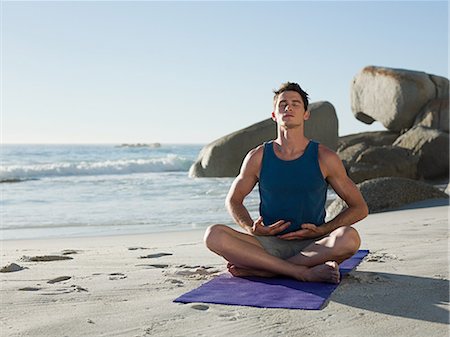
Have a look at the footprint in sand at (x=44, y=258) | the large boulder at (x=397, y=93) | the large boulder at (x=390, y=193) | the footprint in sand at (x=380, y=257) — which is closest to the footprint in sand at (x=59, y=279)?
the footprint in sand at (x=44, y=258)

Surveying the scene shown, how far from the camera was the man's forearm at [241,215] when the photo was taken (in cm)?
403

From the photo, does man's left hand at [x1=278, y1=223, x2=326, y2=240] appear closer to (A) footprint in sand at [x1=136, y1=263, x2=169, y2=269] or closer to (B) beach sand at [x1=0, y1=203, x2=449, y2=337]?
(B) beach sand at [x1=0, y1=203, x2=449, y2=337]

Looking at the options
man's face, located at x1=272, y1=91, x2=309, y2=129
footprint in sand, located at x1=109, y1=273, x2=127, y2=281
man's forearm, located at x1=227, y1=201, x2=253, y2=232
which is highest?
man's face, located at x1=272, y1=91, x2=309, y2=129

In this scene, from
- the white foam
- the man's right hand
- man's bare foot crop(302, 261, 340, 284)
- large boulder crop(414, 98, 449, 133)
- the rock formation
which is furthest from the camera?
the white foam

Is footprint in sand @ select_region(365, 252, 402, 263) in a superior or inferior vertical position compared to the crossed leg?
inferior

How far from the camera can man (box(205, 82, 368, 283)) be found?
12.8ft

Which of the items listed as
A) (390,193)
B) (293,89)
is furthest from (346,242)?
(390,193)

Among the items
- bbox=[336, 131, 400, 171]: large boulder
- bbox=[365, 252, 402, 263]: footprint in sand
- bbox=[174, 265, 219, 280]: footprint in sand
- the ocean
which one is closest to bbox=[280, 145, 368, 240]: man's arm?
bbox=[174, 265, 219, 280]: footprint in sand

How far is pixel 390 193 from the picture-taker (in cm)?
882

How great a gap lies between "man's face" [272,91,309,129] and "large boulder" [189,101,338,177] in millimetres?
14230

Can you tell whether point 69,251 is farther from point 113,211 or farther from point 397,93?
point 397,93

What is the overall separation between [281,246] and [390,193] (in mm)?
5129

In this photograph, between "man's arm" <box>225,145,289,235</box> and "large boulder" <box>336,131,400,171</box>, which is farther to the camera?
"large boulder" <box>336,131,400,171</box>

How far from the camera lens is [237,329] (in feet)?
9.45
